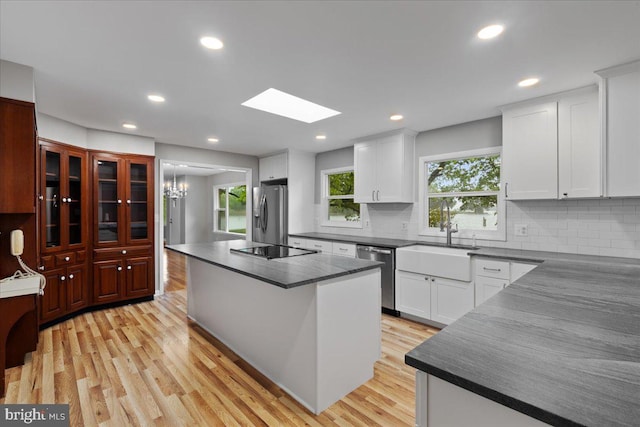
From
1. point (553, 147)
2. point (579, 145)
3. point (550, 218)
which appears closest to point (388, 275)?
point (550, 218)

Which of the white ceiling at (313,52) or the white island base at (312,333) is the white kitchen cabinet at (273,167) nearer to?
the white ceiling at (313,52)

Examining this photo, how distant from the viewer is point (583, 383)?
70 centimetres

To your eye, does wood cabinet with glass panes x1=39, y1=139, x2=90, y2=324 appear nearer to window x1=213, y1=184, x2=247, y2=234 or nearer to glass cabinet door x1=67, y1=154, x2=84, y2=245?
glass cabinet door x1=67, y1=154, x2=84, y2=245

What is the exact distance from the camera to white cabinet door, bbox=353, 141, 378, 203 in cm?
441

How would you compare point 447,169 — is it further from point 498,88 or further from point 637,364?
point 637,364

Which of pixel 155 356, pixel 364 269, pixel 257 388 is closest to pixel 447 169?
pixel 364 269

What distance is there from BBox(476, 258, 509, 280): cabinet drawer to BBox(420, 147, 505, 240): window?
646mm

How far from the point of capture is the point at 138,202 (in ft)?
14.5

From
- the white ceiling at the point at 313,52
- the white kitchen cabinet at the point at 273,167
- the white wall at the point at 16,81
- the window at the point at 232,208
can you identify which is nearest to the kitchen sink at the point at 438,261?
the white ceiling at the point at 313,52

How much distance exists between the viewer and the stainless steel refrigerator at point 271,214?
211 inches

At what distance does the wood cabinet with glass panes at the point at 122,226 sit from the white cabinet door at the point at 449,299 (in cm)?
396

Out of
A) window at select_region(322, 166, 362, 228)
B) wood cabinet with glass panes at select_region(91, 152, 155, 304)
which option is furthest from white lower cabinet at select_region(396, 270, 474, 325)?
wood cabinet with glass panes at select_region(91, 152, 155, 304)

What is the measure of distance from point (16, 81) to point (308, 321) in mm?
2908

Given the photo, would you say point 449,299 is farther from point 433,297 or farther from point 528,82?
point 528,82
